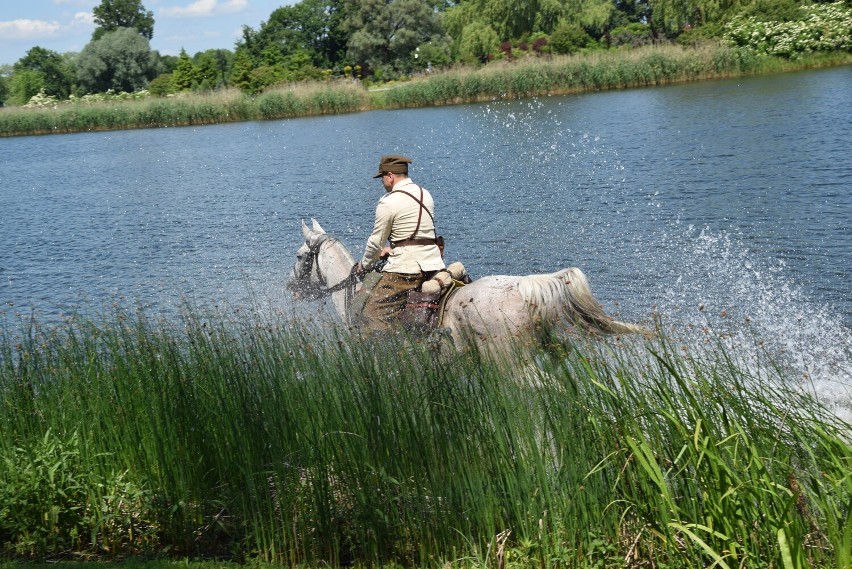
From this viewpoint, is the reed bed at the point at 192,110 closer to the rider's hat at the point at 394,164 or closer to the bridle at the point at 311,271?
the bridle at the point at 311,271

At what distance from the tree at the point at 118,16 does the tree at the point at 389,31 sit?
5377 centimetres

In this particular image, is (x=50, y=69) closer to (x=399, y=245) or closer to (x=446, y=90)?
(x=446, y=90)

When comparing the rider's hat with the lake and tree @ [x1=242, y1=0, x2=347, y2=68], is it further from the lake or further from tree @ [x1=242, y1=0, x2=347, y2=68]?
tree @ [x1=242, y1=0, x2=347, y2=68]

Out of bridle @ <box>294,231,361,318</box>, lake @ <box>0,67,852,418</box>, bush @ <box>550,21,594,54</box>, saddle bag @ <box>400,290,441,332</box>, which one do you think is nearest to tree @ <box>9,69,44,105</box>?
bush @ <box>550,21,594,54</box>

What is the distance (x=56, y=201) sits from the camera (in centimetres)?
2802

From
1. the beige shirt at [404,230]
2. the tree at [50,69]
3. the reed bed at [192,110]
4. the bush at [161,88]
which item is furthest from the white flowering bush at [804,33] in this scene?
the tree at [50,69]

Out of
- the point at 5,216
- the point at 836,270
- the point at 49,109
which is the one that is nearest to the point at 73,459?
the point at 836,270

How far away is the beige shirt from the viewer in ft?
29.0

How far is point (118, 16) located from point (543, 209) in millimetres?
113673

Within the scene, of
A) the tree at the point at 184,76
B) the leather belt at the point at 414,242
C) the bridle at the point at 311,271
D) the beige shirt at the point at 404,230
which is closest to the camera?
the beige shirt at the point at 404,230

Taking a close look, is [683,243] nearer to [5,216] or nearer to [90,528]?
[90,528]

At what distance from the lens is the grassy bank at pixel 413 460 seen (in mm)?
4719

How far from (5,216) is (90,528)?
22076 mm

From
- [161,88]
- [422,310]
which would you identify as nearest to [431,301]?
[422,310]
